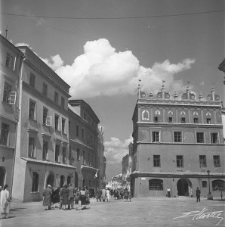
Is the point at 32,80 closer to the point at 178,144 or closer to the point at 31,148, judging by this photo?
the point at 31,148

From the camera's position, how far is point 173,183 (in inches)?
1681

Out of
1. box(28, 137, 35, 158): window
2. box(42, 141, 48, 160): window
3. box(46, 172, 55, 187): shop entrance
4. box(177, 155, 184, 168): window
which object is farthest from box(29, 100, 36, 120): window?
box(177, 155, 184, 168): window

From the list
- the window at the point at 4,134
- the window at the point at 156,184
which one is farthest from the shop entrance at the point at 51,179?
the window at the point at 156,184

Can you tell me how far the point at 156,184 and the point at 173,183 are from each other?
246 centimetres

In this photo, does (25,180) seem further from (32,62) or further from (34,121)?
(32,62)

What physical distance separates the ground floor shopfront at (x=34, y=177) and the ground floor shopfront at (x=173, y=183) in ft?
45.5

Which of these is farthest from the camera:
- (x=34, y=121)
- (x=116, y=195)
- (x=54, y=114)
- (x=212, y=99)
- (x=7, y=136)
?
(x=212, y=99)

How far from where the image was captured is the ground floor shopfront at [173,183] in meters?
42.2

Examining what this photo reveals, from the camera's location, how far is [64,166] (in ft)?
109

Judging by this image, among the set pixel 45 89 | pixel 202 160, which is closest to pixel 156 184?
pixel 202 160

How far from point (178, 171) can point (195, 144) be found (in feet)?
16.0

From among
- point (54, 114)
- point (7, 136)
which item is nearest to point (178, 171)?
point (54, 114)

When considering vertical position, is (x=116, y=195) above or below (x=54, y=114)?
below

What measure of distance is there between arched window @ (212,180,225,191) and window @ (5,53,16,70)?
32.7 meters
